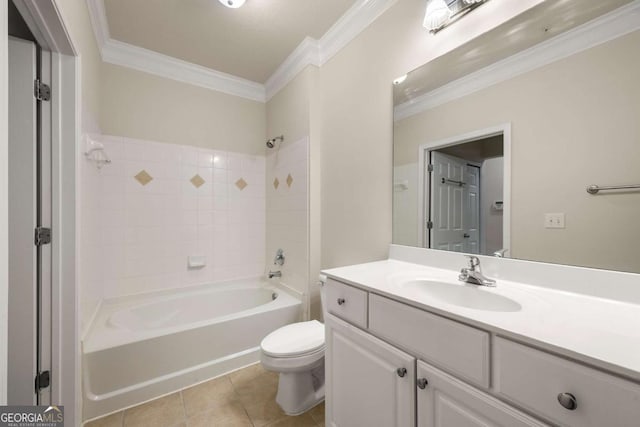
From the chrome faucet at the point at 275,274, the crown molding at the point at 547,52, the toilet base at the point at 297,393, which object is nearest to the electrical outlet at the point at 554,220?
the crown molding at the point at 547,52

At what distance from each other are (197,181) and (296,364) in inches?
73.9

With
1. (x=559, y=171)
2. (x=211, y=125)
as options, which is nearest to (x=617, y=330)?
(x=559, y=171)

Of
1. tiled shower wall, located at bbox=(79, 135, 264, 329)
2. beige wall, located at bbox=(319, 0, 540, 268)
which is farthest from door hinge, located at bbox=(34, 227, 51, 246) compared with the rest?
beige wall, located at bbox=(319, 0, 540, 268)

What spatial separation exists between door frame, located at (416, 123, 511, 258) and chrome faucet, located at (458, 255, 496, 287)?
0.45ft

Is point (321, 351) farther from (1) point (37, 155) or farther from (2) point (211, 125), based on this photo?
(2) point (211, 125)

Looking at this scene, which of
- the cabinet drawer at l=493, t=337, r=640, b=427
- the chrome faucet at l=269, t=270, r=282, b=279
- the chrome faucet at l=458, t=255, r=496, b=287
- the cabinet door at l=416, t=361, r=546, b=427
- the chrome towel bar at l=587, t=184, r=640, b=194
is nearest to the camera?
the cabinet drawer at l=493, t=337, r=640, b=427

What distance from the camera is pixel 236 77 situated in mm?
2520

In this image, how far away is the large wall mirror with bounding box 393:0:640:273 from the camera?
0.82 meters

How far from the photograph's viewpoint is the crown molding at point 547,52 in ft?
2.69

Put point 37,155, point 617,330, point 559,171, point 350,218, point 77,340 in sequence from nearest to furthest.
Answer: point 617,330 → point 559,171 → point 37,155 → point 77,340 → point 350,218

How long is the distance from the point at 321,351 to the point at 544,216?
1262 mm

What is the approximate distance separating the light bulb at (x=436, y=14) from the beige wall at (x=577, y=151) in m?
0.42

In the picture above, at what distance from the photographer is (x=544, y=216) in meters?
0.97

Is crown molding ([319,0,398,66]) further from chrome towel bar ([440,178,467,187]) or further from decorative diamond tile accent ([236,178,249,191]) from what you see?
decorative diamond tile accent ([236,178,249,191])
